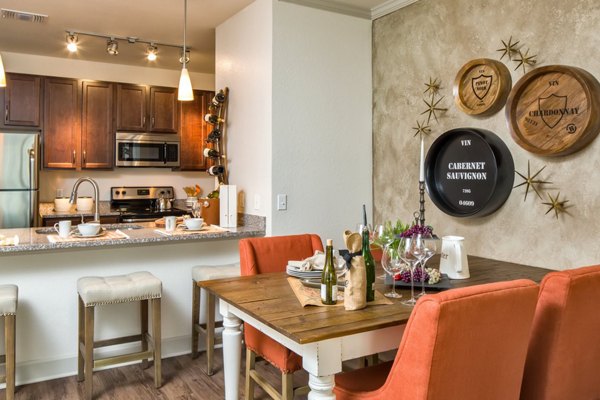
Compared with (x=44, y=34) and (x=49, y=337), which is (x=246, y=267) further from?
(x=44, y=34)

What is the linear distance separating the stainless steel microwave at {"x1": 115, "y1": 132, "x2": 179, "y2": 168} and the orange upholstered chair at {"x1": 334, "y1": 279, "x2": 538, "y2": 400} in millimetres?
4524

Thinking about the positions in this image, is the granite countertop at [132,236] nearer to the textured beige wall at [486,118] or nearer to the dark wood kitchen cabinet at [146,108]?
the textured beige wall at [486,118]

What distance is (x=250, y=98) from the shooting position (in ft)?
12.1

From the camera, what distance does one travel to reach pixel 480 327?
1362 millimetres

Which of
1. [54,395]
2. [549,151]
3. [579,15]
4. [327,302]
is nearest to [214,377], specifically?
[54,395]

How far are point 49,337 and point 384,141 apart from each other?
265cm

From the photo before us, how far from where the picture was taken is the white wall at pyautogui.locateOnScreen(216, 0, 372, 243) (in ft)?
11.3

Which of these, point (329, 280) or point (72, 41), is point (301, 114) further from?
point (72, 41)

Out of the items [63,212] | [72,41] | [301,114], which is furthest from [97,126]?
[301,114]

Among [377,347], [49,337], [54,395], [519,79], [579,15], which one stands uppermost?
[579,15]

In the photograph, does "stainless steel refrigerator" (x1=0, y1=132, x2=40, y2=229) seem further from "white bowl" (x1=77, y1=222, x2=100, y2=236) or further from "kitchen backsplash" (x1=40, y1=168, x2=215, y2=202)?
"white bowl" (x1=77, y1=222, x2=100, y2=236)

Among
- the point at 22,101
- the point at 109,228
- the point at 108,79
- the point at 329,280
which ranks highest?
the point at 108,79

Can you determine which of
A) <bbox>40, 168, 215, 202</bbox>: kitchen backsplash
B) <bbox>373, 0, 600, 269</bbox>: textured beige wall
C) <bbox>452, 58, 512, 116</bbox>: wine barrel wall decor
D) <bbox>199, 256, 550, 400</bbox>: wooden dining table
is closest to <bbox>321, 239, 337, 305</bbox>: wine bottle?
<bbox>199, 256, 550, 400</bbox>: wooden dining table

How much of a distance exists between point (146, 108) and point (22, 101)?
47.4 inches
